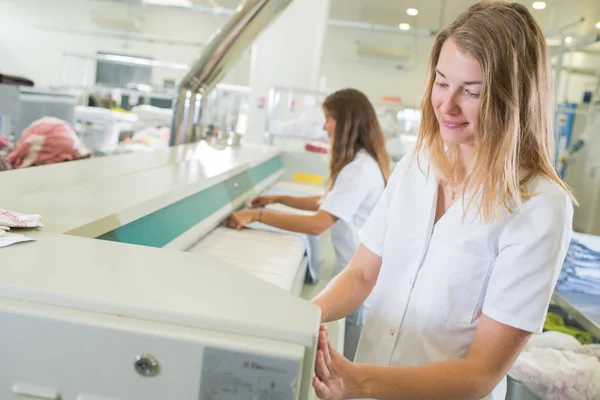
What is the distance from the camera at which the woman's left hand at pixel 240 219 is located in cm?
224

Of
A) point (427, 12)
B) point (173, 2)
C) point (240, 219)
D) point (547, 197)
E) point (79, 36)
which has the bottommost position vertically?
point (240, 219)

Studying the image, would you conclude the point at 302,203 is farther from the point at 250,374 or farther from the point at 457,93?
the point at 250,374

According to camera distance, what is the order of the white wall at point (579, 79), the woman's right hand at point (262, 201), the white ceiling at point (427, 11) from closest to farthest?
the woman's right hand at point (262, 201) → the white ceiling at point (427, 11) → the white wall at point (579, 79)

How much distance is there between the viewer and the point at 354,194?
237 centimetres

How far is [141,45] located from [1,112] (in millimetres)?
9954

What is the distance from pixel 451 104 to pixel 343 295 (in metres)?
0.47

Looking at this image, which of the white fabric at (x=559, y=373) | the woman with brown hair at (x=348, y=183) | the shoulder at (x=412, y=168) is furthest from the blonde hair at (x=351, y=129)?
the shoulder at (x=412, y=168)

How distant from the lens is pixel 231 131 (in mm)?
3412

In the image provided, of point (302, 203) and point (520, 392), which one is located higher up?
point (302, 203)

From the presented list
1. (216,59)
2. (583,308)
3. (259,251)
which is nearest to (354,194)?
(259,251)

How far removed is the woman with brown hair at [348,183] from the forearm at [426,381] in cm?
134

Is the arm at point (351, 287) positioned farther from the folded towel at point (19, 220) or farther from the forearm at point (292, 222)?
the forearm at point (292, 222)

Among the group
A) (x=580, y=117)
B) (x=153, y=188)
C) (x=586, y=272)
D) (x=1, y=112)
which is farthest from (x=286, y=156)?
(x=580, y=117)

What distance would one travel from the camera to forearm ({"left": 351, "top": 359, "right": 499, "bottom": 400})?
924 mm
